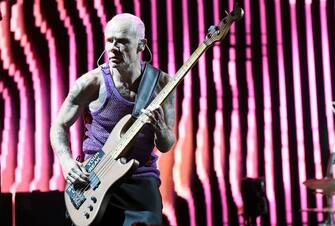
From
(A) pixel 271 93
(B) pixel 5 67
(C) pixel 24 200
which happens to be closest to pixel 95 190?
(C) pixel 24 200

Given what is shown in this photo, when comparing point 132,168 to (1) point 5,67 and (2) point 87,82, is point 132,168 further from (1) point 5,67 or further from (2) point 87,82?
(1) point 5,67

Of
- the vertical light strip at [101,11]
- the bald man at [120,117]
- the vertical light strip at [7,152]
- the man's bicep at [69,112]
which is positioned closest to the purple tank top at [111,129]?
the bald man at [120,117]

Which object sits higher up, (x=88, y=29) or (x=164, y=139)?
(x=88, y=29)

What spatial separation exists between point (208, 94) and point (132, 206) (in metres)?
3.05

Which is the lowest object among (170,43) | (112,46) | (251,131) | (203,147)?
(203,147)

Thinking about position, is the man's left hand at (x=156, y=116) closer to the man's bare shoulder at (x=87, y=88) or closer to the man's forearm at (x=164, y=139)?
the man's forearm at (x=164, y=139)

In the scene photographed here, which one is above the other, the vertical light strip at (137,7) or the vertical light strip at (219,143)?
the vertical light strip at (137,7)

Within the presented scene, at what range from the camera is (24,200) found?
161 inches

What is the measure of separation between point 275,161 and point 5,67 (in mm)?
2621

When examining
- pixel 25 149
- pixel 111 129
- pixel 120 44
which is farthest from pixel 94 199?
pixel 25 149

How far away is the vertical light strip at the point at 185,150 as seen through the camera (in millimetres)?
5484

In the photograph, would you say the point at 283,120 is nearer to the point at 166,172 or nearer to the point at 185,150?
the point at 185,150

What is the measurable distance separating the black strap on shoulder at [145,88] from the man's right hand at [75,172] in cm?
36

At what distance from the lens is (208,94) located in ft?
18.3
